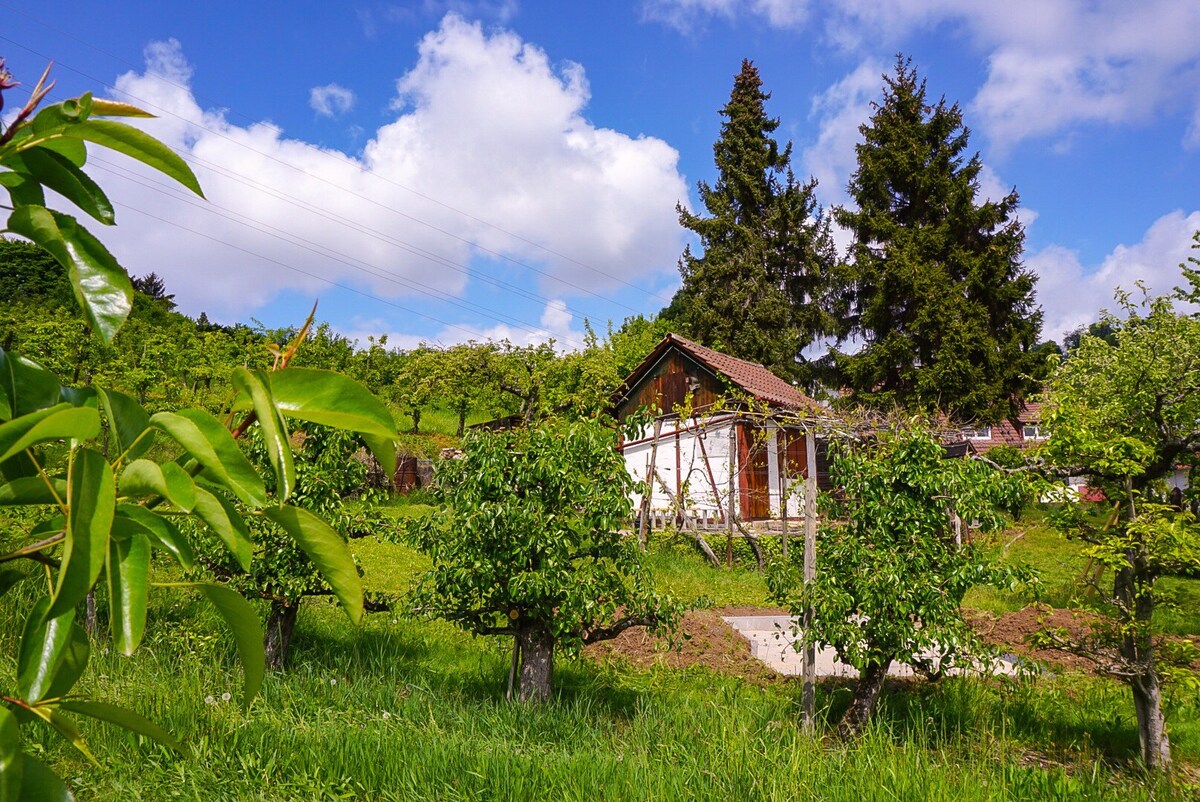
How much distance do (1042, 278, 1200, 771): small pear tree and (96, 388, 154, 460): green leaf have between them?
5.15 metres

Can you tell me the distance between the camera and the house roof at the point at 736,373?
16.0 meters

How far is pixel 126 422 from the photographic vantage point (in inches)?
25.7

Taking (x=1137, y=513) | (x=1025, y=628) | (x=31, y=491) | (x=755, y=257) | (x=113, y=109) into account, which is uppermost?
(x=755, y=257)

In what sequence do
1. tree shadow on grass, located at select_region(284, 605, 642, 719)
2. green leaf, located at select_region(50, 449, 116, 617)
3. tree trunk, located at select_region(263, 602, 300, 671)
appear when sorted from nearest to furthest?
green leaf, located at select_region(50, 449, 116, 617)
tree shadow on grass, located at select_region(284, 605, 642, 719)
tree trunk, located at select_region(263, 602, 300, 671)

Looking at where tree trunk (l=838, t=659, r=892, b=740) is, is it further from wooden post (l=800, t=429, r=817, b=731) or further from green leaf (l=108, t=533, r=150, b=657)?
green leaf (l=108, t=533, r=150, b=657)

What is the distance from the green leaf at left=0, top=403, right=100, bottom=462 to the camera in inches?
20.2

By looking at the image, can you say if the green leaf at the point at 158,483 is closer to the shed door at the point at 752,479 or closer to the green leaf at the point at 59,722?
the green leaf at the point at 59,722

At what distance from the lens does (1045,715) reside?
553 centimetres

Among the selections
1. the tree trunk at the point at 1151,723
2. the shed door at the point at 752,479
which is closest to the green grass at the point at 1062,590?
the tree trunk at the point at 1151,723

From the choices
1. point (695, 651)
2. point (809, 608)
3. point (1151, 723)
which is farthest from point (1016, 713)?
point (695, 651)

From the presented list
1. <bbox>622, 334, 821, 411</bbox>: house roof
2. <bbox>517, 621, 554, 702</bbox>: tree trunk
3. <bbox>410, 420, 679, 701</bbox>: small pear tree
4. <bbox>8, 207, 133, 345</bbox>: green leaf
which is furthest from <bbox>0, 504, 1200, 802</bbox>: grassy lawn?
<bbox>622, 334, 821, 411</bbox>: house roof

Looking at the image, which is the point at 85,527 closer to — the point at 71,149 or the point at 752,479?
the point at 71,149

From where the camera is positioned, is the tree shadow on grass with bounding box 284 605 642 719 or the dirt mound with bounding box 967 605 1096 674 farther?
the dirt mound with bounding box 967 605 1096 674

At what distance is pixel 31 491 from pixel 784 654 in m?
6.69
